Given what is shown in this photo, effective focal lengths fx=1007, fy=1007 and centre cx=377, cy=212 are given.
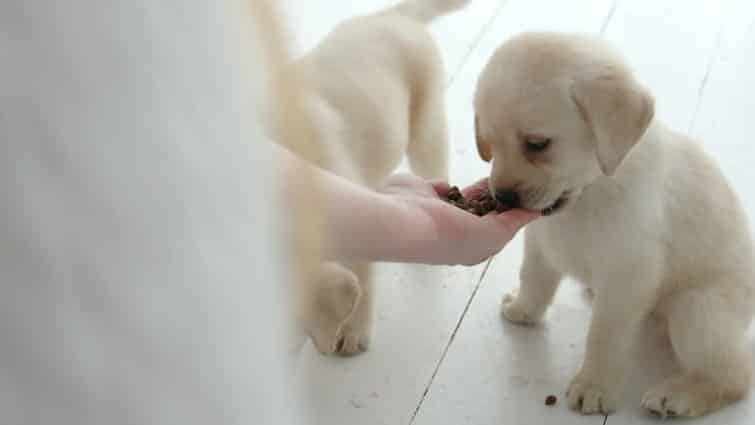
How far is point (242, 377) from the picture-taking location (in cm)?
35

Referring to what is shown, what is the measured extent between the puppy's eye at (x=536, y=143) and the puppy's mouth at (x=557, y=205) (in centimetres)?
7

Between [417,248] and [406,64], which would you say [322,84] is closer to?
[406,64]

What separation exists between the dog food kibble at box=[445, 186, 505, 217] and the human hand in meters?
0.02

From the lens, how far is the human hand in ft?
3.28

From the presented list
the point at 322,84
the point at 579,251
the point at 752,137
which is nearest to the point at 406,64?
the point at 322,84

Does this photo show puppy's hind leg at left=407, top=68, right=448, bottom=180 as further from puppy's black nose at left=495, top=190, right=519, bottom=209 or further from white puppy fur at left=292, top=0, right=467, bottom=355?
puppy's black nose at left=495, top=190, right=519, bottom=209

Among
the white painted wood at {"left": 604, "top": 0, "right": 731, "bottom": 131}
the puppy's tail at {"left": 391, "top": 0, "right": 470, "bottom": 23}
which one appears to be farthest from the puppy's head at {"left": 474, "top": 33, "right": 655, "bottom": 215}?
the white painted wood at {"left": 604, "top": 0, "right": 731, "bottom": 131}

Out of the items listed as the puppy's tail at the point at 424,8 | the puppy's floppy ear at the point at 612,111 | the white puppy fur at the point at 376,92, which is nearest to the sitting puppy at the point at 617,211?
the puppy's floppy ear at the point at 612,111

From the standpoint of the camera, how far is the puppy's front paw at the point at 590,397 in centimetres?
135

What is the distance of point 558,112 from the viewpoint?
1158 millimetres

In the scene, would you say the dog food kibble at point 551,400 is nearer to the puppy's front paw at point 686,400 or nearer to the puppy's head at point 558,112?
the puppy's front paw at point 686,400

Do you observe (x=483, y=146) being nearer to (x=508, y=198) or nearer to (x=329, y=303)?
(x=508, y=198)

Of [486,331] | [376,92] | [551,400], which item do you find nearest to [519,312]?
[486,331]

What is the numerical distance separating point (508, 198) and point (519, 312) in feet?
1.10
